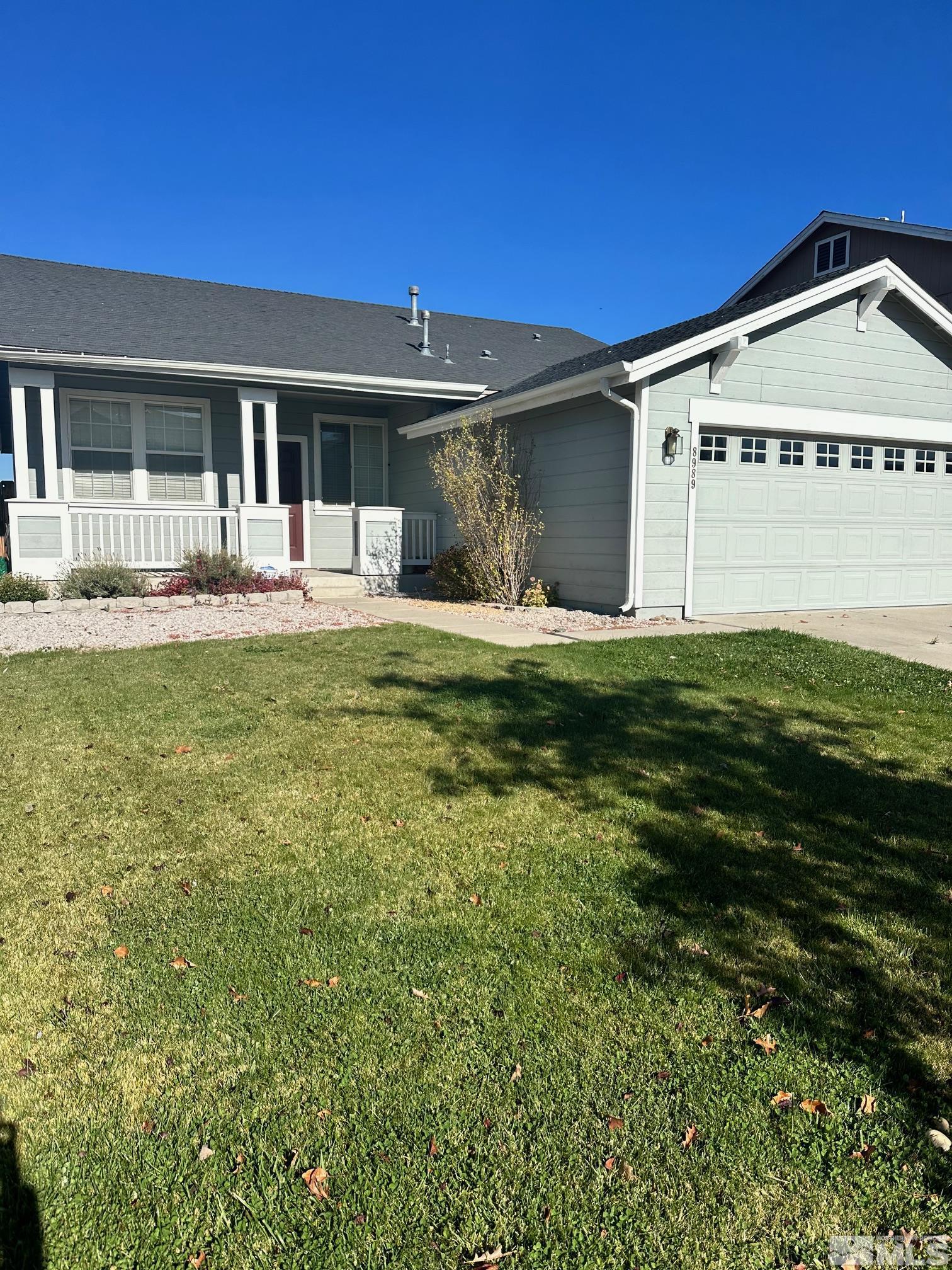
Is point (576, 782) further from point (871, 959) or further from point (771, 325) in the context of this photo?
point (771, 325)

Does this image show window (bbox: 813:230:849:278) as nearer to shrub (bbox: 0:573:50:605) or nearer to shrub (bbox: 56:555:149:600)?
shrub (bbox: 56:555:149:600)

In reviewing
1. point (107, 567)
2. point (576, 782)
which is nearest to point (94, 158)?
point (107, 567)

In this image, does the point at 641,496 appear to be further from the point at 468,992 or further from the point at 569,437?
the point at 468,992

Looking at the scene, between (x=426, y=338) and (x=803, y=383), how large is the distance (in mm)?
7859

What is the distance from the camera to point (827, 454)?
11.1 metres

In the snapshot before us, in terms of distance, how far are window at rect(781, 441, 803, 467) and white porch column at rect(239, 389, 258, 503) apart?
7.84 m

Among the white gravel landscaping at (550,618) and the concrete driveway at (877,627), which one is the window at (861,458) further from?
the white gravel landscaping at (550,618)

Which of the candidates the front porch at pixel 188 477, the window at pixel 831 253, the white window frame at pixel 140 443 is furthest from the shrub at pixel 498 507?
the window at pixel 831 253

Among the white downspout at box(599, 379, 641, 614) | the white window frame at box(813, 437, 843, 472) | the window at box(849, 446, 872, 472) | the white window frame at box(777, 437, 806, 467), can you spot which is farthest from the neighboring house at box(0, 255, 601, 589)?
the window at box(849, 446, 872, 472)

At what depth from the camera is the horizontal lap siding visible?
9.83 metres

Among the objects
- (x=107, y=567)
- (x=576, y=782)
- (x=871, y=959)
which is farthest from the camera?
(x=107, y=567)

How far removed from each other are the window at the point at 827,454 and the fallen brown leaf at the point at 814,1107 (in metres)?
10.4

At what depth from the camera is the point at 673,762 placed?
435 centimetres

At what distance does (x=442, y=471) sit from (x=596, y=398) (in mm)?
2982
